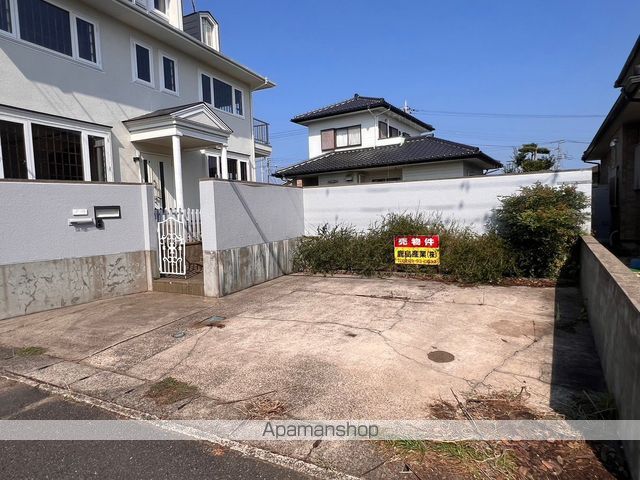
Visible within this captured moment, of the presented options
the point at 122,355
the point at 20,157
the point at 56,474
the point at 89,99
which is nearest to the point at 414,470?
the point at 56,474

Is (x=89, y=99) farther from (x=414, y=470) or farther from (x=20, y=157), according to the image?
(x=414, y=470)

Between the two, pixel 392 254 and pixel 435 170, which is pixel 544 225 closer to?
pixel 392 254

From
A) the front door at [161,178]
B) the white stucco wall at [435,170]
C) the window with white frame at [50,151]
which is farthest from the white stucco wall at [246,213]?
the white stucco wall at [435,170]

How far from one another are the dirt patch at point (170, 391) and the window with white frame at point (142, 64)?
999cm

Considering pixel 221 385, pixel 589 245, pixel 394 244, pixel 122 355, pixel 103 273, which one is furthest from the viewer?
pixel 394 244

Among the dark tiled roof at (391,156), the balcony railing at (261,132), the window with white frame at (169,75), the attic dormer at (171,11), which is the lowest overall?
the dark tiled roof at (391,156)

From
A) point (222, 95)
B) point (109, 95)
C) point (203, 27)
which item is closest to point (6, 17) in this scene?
point (109, 95)

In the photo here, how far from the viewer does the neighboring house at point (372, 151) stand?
16.4 metres

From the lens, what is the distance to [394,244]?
30.1ft

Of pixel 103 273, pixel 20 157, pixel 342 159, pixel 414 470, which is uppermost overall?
pixel 342 159

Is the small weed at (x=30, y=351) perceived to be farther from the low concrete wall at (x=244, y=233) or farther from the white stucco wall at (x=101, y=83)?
the white stucco wall at (x=101, y=83)

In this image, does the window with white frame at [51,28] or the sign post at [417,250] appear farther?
the sign post at [417,250]

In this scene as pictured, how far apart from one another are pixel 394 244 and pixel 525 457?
6.82 meters

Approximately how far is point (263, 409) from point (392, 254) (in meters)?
6.59
